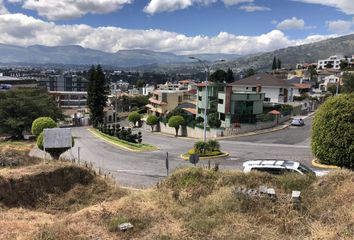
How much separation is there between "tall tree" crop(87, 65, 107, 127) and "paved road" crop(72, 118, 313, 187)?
35.1 metres

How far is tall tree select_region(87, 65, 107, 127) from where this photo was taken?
7725cm

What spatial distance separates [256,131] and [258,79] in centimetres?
2793

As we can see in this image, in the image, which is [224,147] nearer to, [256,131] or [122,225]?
[256,131]

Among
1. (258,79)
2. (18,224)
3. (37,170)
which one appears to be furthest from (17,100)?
(18,224)

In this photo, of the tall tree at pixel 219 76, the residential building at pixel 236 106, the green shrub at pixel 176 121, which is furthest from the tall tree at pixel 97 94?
the tall tree at pixel 219 76

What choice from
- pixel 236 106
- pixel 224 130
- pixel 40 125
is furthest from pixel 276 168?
pixel 236 106

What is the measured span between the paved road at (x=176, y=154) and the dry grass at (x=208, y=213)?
25.9 feet

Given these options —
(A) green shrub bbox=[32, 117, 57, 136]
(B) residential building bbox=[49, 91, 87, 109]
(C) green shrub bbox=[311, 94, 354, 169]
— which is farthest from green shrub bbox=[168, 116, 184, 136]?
(B) residential building bbox=[49, 91, 87, 109]

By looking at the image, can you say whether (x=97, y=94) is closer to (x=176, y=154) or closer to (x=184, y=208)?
(x=176, y=154)

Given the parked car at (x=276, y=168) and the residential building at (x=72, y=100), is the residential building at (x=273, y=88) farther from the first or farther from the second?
the residential building at (x=72, y=100)

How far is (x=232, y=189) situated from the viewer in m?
11.6

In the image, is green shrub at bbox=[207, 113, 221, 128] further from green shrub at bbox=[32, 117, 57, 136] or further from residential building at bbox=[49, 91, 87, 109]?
residential building at bbox=[49, 91, 87, 109]

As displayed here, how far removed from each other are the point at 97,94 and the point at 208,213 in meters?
69.6

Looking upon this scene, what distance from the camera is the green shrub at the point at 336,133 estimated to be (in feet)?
68.1
